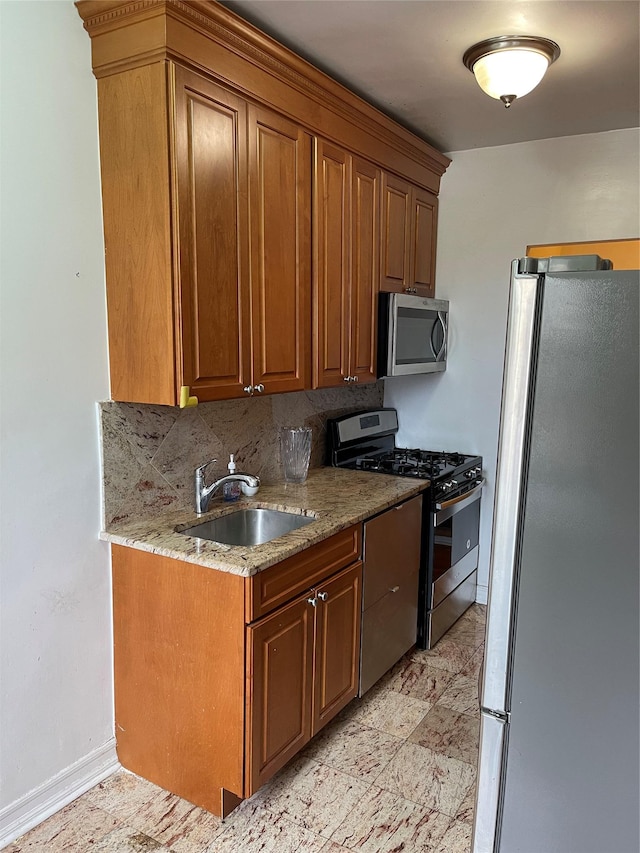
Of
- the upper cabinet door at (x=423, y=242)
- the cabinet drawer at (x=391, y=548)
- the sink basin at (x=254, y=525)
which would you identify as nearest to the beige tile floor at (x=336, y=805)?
the cabinet drawer at (x=391, y=548)

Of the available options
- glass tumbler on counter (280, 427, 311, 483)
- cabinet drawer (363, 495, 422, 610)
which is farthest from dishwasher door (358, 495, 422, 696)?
glass tumbler on counter (280, 427, 311, 483)

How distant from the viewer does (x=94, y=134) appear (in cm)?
198

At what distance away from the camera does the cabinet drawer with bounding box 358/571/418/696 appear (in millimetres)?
2598

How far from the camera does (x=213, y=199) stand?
200 cm

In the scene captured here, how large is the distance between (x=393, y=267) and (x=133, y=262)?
155 centimetres

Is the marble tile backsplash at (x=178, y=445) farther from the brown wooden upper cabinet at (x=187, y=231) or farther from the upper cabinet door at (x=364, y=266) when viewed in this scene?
the upper cabinet door at (x=364, y=266)

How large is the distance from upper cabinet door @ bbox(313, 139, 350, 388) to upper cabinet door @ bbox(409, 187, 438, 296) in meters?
0.73

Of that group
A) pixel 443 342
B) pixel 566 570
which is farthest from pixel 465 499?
pixel 566 570

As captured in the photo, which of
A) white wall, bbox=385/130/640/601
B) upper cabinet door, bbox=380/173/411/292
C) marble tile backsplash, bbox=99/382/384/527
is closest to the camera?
Result: marble tile backsplash, bbox=99/382/384/527

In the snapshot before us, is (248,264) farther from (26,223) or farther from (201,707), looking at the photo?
(201,707)

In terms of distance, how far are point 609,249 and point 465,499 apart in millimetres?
1547

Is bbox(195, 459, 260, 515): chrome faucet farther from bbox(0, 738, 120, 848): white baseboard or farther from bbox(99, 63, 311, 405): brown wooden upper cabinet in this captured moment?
bbox(0, 738, 120, 848): white baseboard

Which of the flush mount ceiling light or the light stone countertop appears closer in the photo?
the light stone countertop

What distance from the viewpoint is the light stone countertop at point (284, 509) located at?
193 cm
